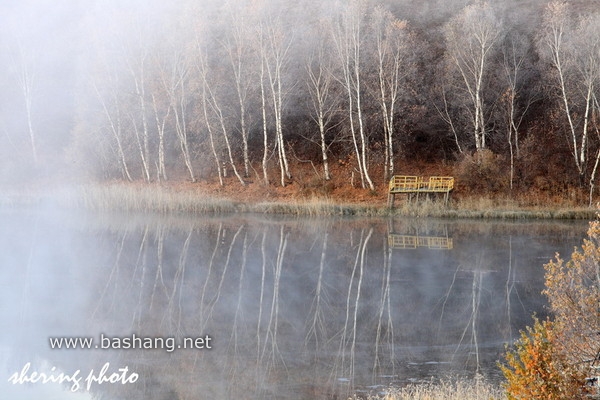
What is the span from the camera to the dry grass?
35.3 feet

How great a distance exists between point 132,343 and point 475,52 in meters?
32.6

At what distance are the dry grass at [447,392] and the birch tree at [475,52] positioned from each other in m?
30.7

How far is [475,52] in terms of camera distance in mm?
42469

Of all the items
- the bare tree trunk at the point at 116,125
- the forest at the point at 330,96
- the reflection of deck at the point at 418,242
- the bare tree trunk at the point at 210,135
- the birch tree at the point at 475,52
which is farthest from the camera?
the bare tree trunk at the point at 116,125

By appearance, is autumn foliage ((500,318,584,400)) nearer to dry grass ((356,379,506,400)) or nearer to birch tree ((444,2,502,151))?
dry grass ((356,379,506,400))

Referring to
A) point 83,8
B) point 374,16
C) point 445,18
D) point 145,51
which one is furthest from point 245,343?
point 83,8

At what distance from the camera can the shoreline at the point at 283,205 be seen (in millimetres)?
37375

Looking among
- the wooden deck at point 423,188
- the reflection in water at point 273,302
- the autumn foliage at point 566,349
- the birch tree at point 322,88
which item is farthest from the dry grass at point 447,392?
the birch tree at point 322,88

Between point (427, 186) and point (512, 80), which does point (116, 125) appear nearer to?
point (427, 186)

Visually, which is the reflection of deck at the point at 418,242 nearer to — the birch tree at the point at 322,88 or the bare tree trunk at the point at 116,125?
the birch tree at the point at 322,88

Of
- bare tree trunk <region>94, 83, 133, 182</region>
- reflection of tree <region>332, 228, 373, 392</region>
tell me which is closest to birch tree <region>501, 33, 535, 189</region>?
reflection of tree <region>332, 228, 373, 392</region>

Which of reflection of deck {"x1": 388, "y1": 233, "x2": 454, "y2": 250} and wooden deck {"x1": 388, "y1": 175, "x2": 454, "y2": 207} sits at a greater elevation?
wooden deck {"x1": 388, "y1": 175, "x2": 454, "y2": 207}

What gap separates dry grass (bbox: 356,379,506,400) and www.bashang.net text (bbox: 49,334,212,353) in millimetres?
4197

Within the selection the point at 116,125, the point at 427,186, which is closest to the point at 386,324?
the point at 427,186
